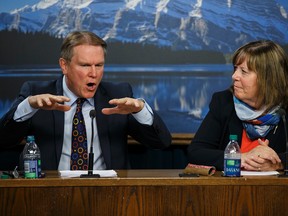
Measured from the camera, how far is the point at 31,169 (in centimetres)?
297

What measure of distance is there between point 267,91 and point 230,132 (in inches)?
11.3

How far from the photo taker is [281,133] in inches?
144

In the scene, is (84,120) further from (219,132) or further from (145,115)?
(219,132)

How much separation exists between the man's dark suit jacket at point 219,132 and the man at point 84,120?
7.3 inches

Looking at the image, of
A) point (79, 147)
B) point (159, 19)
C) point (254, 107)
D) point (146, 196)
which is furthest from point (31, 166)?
point (159, 19)

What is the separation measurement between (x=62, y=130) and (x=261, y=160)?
1025 millimetres

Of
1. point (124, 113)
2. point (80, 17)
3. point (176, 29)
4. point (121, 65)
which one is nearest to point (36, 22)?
point (80, 17)

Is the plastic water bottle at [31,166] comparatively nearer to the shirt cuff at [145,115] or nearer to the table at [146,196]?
the table at [146,196]

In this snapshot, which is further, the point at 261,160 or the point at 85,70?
the point at 85,70

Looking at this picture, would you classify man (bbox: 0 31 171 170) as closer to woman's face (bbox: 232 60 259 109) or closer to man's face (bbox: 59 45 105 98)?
man's face (bbox: 59 45 105 98)

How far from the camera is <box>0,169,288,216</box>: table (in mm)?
2885

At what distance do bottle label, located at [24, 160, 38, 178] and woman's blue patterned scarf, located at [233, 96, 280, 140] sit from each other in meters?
1.17

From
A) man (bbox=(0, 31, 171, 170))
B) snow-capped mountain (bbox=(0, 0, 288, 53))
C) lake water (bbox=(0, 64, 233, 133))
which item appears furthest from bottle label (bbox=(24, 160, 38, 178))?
snow-capped mountain (bbox=(0, 0, 288, 53))

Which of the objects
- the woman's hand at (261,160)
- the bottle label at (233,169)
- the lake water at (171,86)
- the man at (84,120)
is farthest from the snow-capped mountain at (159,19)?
the bottle label at (233,169)
